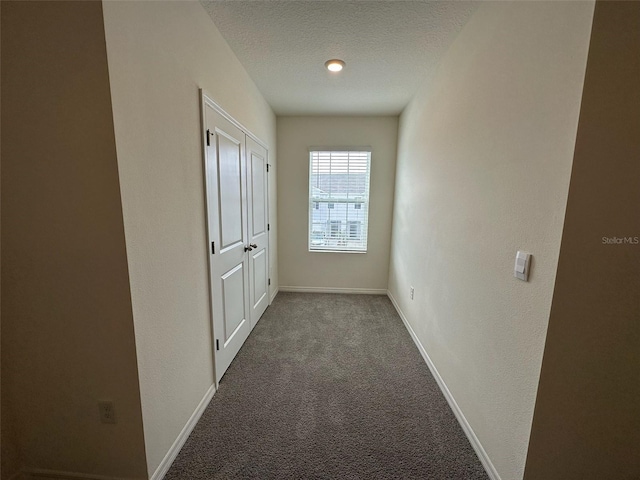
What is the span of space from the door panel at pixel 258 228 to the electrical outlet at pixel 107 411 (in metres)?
1.45

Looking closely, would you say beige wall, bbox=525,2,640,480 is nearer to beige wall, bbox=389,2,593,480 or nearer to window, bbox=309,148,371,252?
beige wall, bbox=389,2,593,480

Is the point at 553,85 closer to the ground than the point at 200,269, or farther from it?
farther from it

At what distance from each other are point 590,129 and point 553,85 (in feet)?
0.77

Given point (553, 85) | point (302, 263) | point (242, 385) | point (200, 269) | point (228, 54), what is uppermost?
point (228, 54)

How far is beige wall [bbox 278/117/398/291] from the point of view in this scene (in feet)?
11.4

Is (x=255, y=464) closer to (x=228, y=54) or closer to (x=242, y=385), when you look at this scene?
(x=242, y=385)

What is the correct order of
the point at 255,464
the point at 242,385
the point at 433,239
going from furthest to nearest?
1. the point at 433,239
2. the point at 242,385
3. the point at 255,464

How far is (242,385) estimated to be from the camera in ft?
6.11

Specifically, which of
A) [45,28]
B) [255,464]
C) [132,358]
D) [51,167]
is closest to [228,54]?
[45,28]

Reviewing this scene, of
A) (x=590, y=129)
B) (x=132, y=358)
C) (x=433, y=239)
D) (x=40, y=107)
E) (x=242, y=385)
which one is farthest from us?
(x=433, y=239)

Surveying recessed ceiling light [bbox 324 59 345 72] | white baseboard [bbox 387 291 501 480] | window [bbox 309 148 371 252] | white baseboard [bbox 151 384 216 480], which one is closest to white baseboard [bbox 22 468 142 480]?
white baseboard [bbox 151 384 216 480]

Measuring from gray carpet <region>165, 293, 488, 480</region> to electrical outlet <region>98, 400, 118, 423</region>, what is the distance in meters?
0.44

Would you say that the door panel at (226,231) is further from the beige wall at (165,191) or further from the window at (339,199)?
the window at (339,199)

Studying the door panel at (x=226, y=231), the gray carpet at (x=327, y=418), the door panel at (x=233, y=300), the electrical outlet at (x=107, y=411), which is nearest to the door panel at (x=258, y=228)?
the door panel at (x=226, y=231)
